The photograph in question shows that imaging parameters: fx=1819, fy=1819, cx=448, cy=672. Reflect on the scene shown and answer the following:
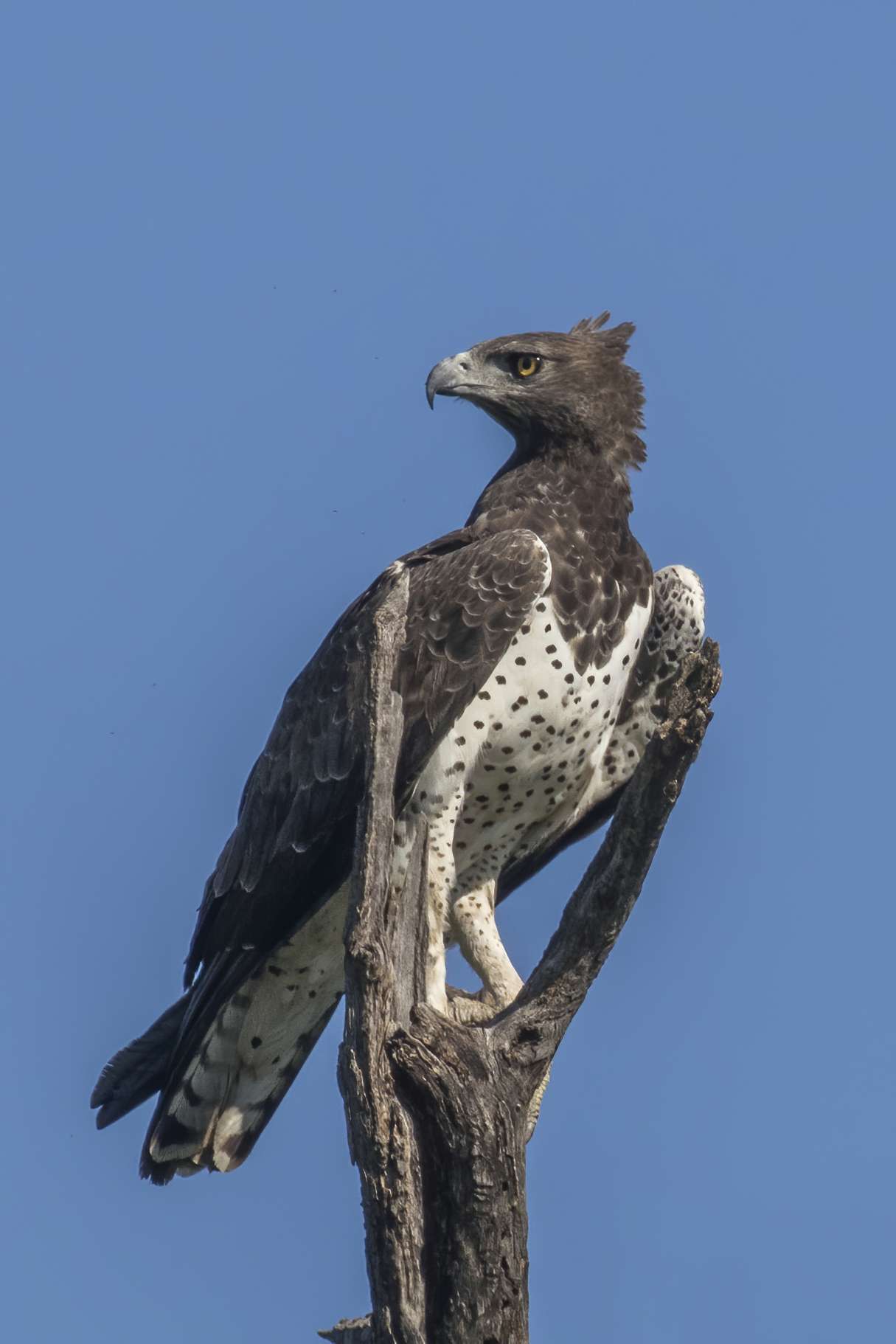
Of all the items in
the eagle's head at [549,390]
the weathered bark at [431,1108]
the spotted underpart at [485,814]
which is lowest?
the weathered bark at [431,1108]

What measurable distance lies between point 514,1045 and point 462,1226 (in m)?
0.73

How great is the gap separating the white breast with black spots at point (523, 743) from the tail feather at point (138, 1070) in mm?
1557

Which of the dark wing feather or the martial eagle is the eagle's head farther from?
the dark wing feather

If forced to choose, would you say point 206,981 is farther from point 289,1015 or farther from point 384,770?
point 384,770

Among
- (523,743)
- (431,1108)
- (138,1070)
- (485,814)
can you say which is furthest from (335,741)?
(431,1108)

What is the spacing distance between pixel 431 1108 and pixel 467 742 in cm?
217

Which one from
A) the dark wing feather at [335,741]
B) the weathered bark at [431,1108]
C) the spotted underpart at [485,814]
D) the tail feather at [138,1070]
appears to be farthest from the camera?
the tail feather at [138,1070]

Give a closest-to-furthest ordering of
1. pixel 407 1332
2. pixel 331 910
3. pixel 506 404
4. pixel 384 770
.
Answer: pixel 407 1332 → pixel 384 770 → pixel 331 910 → pixel 506 404

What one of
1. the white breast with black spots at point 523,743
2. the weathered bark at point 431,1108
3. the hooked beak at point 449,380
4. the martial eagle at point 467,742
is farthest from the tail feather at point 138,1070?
the hooked beak at point 449,380

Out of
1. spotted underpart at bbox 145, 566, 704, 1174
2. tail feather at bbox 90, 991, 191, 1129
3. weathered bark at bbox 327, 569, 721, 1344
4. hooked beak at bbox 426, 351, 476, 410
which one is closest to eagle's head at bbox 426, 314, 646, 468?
hooked beak at bbox 426, 351, 476, 410

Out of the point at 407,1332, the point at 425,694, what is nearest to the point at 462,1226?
the point at 407,1332

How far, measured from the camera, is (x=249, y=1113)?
29.9ft

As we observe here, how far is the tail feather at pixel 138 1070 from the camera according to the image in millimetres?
8867

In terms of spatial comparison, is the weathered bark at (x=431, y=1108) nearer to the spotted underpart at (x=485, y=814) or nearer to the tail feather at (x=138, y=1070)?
the spotted underpart at (x=485, y=814)
